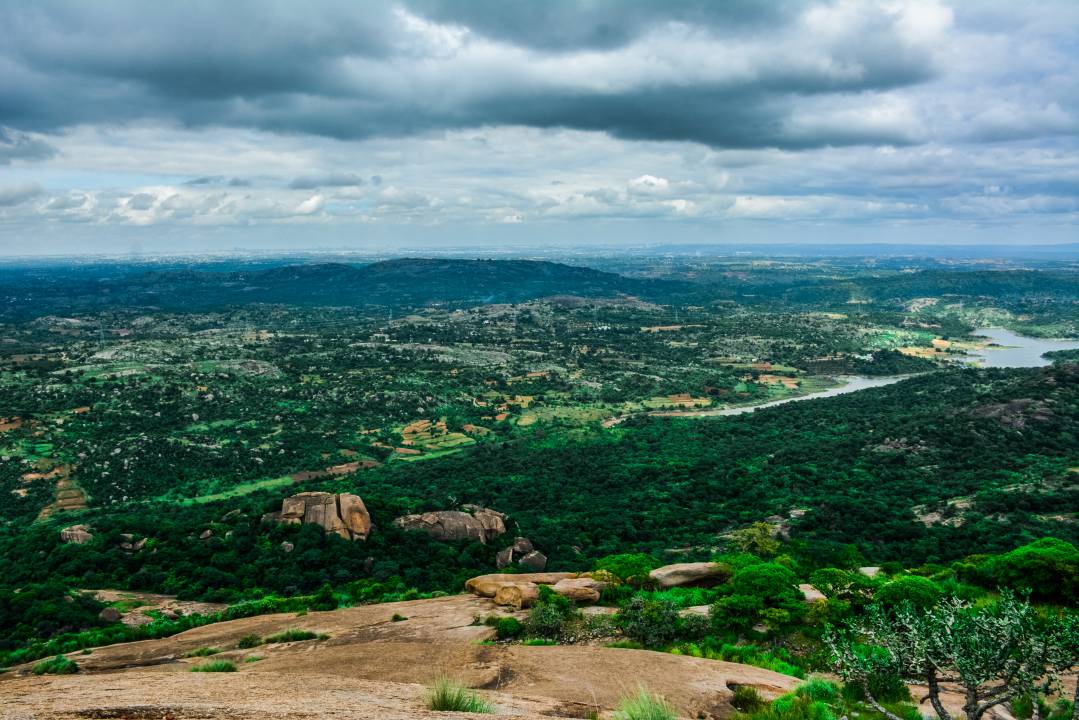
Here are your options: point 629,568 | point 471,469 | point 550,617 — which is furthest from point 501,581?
point 471,469

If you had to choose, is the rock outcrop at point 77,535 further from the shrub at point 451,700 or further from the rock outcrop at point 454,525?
the shrub at point 451,700

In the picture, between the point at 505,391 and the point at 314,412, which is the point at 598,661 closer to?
the point at 314,412

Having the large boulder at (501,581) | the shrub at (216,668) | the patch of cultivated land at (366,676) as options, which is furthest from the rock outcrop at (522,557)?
the shrub at (216,668)

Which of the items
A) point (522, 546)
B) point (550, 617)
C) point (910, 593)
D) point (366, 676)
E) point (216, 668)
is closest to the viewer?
point (366, 676)

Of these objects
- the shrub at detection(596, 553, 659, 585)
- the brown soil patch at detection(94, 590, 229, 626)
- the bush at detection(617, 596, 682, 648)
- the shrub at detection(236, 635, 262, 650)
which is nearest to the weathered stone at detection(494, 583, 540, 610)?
the bush at detection(617, 596, 682, 648)

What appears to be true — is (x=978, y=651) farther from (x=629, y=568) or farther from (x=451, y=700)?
(x=629, y=568)

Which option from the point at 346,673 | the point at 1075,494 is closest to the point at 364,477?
the point at 346,673
